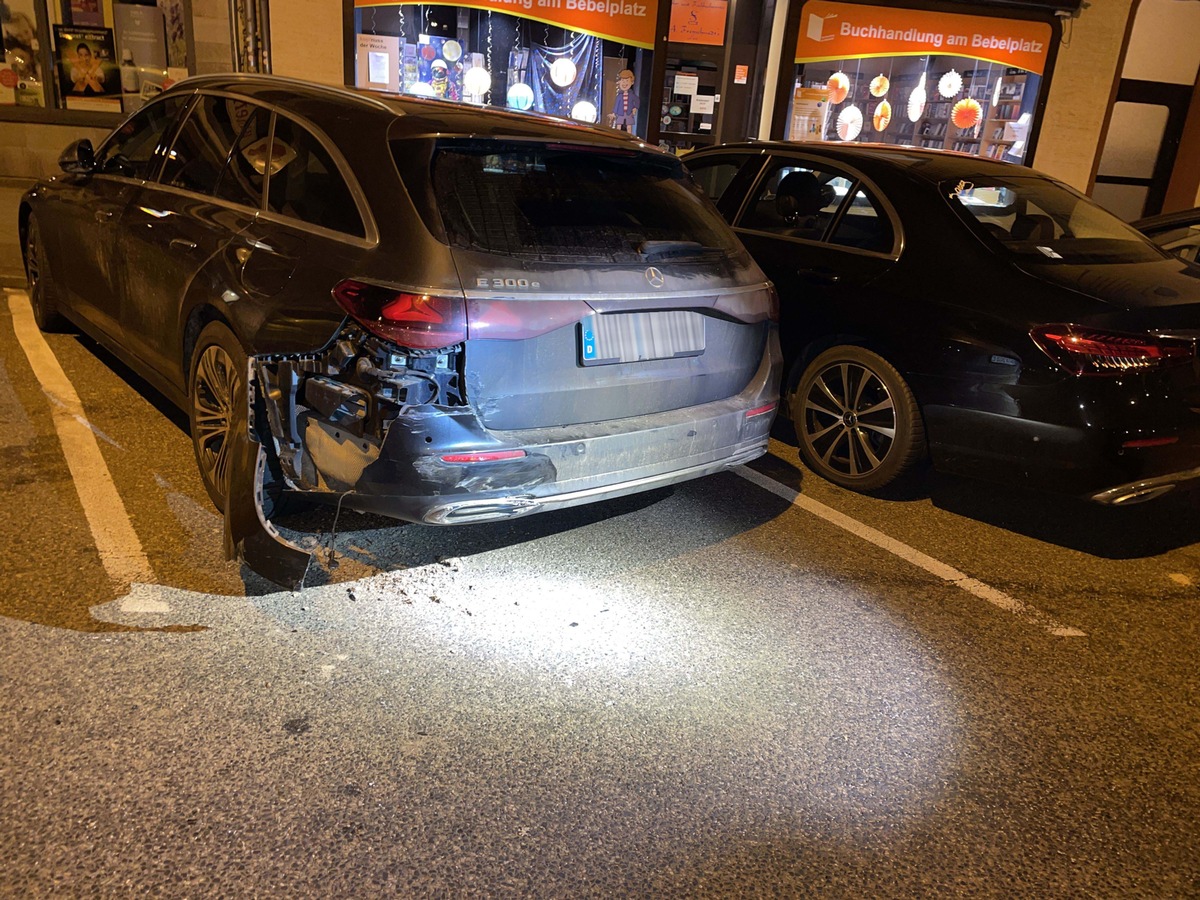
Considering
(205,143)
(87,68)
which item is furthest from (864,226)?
(87,68)

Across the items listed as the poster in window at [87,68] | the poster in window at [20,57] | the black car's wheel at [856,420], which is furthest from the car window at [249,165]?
the poster in window at [20,57]

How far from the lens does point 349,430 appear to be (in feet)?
10.4

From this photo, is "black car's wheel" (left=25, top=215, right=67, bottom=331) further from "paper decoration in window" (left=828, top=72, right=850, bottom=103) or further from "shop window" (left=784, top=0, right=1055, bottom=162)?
"paper decoration in window" (left=828, top=72, right=850, bottom=103)

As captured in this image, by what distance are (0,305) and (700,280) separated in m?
5.94

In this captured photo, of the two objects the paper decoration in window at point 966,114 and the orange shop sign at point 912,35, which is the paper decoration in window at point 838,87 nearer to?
the orange shop sign at point 912,35

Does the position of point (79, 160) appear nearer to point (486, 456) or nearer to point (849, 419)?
point (486, 456)

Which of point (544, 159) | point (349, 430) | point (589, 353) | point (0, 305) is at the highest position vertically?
point (544, 159)

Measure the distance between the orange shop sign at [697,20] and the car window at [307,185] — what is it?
8.36 m

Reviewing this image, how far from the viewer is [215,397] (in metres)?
3.91

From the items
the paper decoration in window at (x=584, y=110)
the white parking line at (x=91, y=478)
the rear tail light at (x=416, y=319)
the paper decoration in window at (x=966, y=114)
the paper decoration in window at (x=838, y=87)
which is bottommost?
the white parking line at (x=91, y=478)

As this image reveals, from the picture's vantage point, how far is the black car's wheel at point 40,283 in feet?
19.7

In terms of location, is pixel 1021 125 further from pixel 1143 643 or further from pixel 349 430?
pixel 349 430

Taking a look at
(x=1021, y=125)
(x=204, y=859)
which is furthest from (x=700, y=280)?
(x=1021, y=125)

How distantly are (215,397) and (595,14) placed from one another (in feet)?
28.0
